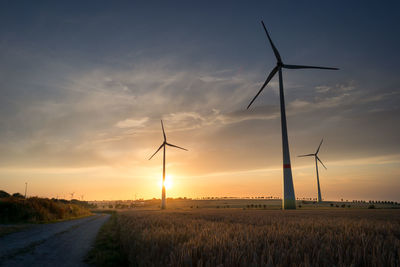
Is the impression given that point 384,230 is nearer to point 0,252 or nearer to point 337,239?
point 337,239

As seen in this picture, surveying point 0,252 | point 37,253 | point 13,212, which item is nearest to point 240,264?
point 37,253

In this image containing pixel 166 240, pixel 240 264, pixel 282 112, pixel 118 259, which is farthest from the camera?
pixel 282 112

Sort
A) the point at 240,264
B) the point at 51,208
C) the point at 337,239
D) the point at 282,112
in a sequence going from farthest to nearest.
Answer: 1. the point at 282,112
2. the point at 51,208
3. the point at 337,239
4. the point at 240,264

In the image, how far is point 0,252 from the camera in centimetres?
1034

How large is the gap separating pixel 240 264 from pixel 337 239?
10.1 ft

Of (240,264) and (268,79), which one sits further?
(268,79)

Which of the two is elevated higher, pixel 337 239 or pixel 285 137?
pixel 285 137

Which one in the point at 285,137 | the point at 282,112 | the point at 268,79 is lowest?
the point at 285,137

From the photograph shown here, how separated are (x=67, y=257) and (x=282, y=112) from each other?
4826 cm

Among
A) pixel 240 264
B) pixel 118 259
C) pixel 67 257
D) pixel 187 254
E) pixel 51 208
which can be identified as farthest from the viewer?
pixel 51 208

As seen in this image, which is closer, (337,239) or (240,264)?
(240,264)

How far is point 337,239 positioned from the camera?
488cm

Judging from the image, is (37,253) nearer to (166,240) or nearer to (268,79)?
(166,240)

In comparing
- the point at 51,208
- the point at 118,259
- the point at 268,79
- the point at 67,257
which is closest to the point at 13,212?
the point at 51,208
